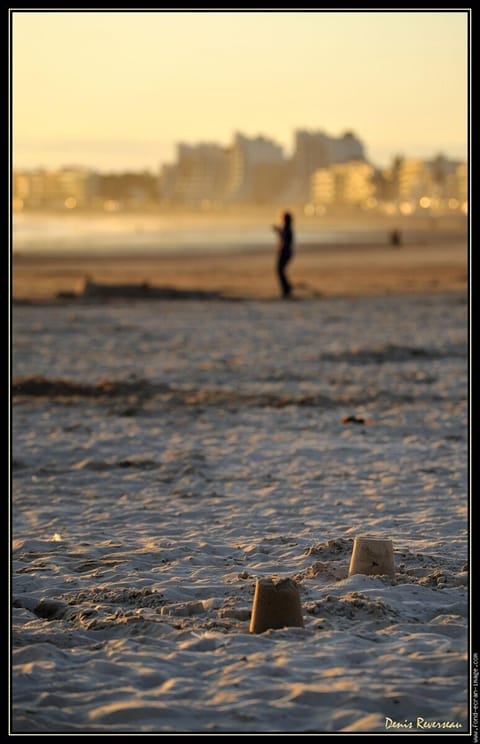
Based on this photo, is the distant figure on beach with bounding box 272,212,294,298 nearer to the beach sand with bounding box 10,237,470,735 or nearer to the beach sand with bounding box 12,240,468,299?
the beach sand with bounding box 12,240,468,299

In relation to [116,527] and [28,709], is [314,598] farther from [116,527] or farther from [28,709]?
[116,527]

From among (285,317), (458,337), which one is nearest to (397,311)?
(285,317)

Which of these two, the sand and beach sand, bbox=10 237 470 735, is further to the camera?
the sand

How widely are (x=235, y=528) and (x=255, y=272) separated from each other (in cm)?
3236

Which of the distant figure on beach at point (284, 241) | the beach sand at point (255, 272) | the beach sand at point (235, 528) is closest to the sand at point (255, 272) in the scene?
the beach sand at point (255, 272)

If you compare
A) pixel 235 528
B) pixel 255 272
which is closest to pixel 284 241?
pixel 255 272

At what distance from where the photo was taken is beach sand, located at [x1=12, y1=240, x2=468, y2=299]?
104 feet

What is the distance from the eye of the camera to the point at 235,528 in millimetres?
8297

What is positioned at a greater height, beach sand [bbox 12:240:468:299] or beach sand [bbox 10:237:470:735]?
beach sand [bbox 12:240:468:299]

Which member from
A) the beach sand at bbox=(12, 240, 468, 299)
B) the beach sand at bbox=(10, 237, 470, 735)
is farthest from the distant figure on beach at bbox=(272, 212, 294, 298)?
the beach sand at bbox=(10, 237, 470, 735)

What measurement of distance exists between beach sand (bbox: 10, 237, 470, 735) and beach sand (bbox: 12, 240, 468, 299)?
11.5 meters

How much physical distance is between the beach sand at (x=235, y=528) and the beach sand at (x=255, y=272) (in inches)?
454

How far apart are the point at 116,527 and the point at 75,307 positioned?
17551mm

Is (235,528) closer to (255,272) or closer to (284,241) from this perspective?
(284,241)
